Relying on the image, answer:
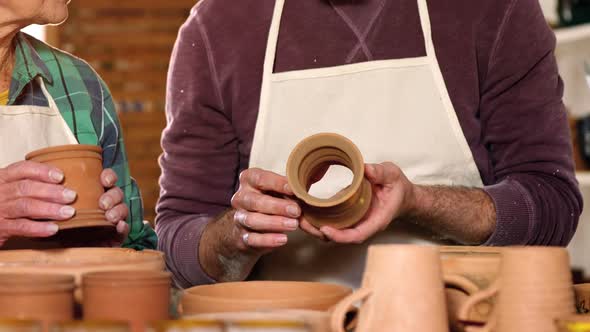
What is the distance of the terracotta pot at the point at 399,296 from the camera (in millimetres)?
1059

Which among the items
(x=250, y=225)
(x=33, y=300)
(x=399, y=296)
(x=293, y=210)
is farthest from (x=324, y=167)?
Result: (x=33, y=300)

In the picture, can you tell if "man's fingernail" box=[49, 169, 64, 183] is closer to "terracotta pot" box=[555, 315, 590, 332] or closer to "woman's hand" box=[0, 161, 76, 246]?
"woman's hand" box=[0, 161, 76, 246]

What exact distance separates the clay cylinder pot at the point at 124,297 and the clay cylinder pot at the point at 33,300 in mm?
36

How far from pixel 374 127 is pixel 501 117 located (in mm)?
319

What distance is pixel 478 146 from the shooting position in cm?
206

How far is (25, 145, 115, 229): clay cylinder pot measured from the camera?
5.04 feet

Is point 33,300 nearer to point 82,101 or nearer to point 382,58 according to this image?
point 82,101

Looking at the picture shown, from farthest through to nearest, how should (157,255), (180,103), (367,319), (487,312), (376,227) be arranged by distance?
(180,103) < (376,227) < (157,255) < (487,312) < (367,319)

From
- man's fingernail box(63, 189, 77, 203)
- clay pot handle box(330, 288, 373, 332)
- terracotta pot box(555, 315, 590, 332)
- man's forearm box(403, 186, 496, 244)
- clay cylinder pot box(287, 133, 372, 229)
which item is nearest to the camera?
terracotta pot box(555, 315, 590, 332)

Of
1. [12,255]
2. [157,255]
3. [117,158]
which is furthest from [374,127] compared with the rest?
[12,255]

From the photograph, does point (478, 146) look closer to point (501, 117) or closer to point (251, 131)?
point (501, 117)

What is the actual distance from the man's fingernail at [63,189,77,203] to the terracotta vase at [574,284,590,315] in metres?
0.92

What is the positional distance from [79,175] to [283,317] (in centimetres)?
69

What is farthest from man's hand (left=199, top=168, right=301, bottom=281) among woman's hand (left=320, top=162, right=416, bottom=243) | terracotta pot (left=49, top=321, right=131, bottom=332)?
terracotta pot (left=49, top=321, right=131, bottom=332)
